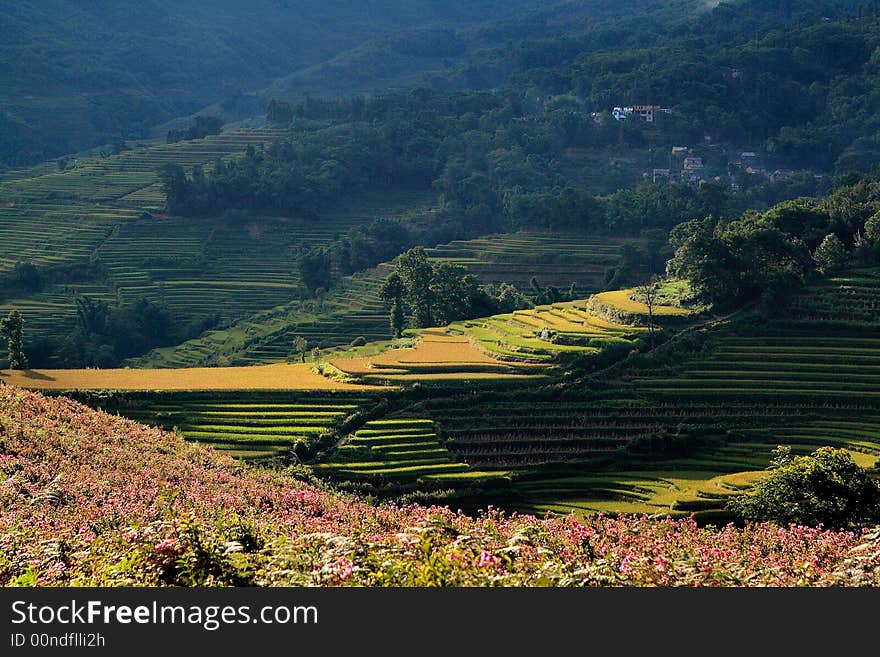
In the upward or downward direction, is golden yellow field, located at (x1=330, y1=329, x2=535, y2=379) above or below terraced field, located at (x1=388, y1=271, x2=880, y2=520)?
above

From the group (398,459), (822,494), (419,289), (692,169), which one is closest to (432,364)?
(398,459)

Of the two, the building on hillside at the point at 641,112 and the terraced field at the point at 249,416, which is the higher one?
the building on hillside at the point at 641,112

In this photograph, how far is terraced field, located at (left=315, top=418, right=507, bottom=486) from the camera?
36219mm

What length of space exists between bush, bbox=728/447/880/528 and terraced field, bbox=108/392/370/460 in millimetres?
15361

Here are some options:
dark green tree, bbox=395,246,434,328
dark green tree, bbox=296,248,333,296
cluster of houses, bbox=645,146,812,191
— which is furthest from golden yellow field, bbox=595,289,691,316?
cluster of houses, bbox=645,146,812,191

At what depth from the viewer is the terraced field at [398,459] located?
36.2m

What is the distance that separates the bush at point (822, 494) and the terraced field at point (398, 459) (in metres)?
9.67

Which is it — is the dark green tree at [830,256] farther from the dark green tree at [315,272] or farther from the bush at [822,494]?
the dark green tree at [315,272]

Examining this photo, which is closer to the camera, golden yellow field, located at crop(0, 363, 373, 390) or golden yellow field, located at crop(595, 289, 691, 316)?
golden yellow field, located at crop(0, 363, 373, 390)

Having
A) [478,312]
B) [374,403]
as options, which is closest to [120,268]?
[478,312]

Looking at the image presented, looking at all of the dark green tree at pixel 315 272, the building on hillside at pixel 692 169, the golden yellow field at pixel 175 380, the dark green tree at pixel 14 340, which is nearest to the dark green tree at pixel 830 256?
the golden yellow field at pixel 175 380

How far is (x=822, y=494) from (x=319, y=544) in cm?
1683

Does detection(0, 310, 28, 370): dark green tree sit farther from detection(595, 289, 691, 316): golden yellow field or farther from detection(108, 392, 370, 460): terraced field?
detection(595, 289, 691, 316): golden yellow field

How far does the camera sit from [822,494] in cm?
2878
